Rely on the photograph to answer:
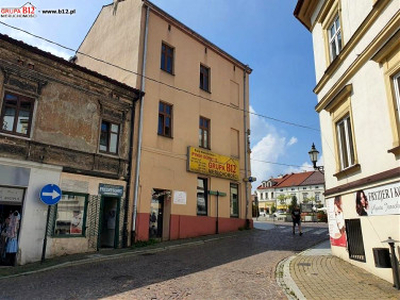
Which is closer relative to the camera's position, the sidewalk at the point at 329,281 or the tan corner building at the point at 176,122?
the sidewalk at the point at 329,281

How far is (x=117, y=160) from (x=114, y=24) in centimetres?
958

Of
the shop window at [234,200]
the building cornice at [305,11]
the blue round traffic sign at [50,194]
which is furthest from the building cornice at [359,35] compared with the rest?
the shop window at [234,200]

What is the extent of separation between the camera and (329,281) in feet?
25.7

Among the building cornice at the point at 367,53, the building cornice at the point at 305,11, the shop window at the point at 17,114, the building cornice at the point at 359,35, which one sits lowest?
the shop window at the point at 17,114

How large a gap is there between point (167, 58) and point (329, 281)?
1440 centimetres

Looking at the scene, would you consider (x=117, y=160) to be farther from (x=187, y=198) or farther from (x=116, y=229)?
(x=187, y=198)

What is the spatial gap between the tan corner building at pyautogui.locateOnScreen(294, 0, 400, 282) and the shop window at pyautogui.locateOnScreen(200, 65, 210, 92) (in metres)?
9.08

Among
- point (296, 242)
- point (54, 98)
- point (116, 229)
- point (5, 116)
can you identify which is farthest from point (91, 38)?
point (296, 242)

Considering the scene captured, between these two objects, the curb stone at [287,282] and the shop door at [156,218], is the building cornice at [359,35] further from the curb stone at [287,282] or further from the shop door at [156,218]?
the shop door at [156,218]

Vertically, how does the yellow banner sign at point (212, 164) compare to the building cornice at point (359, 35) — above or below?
below

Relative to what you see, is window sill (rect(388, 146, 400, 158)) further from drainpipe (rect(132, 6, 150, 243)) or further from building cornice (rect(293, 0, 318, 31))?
drainpipe (rect(132, 6, 150, 243))

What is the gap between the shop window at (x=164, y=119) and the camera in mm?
17203

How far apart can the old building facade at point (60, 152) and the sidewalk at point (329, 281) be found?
7693 mm

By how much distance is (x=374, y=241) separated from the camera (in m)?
8.08
